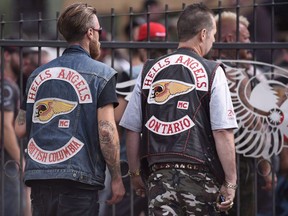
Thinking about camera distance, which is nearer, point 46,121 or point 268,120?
point 46,121

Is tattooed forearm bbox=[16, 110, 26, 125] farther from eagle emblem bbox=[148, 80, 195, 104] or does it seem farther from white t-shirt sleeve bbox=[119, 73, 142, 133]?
eagle emblem bbox=[148, 80, 195, 104]

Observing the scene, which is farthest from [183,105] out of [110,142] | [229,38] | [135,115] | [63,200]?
[229,38]

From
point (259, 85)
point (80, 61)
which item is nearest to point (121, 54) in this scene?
point (259, 85)

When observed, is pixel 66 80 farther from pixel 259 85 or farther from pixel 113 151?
pixel 259 85

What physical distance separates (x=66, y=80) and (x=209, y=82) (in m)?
0.87

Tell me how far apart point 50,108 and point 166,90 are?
0.71 metres

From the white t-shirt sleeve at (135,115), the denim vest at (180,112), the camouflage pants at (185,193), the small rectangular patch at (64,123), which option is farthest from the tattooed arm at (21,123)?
the camouflage pants at (185,193)

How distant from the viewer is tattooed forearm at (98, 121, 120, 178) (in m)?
6.00

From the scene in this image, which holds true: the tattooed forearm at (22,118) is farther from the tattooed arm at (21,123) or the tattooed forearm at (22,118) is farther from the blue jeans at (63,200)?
the blue jeans at (63,200)

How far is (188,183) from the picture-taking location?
5.98 m

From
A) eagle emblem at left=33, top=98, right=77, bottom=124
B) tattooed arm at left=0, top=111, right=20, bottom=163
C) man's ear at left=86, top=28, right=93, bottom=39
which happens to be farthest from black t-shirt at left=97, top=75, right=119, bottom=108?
tattooed arm at left=0, top=111, right=20, bottom=163

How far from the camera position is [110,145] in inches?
238

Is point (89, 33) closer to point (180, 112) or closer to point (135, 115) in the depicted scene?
point (135, 115)

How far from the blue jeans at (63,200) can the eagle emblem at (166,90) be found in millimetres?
678
